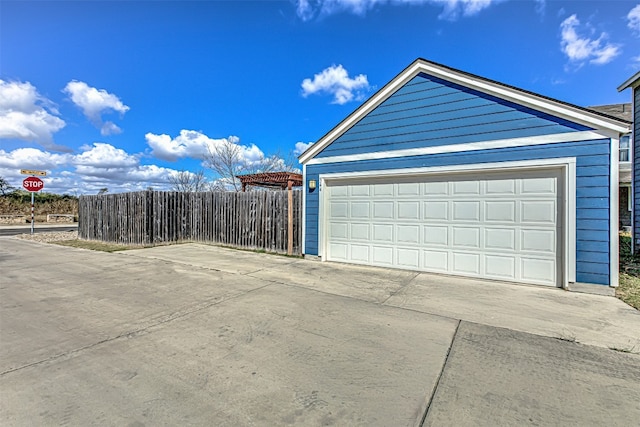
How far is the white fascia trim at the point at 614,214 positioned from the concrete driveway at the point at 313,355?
543 mm

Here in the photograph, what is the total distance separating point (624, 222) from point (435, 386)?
17.1 m

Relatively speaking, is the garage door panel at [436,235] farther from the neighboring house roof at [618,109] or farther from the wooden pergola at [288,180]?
the neighboring house roof at [618,109]

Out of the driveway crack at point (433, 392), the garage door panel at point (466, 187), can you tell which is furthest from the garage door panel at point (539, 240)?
the driveway crack at point (433, 392)

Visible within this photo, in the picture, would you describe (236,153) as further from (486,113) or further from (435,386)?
(435,386)

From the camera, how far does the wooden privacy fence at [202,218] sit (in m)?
8.96

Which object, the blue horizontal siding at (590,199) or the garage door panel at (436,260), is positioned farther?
the garage door panel at (436,260)

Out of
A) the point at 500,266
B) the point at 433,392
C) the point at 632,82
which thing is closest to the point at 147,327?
the point at 433,392


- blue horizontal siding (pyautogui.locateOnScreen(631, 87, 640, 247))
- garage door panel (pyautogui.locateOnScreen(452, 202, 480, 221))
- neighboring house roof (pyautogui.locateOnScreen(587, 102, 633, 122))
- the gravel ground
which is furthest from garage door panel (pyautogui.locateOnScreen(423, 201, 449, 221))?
the gravel ground

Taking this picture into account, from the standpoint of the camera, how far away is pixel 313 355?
2857mm

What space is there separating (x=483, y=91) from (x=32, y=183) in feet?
64.7

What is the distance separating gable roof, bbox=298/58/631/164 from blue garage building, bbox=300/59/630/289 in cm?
2

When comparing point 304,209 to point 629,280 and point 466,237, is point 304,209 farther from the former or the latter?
point 629,280

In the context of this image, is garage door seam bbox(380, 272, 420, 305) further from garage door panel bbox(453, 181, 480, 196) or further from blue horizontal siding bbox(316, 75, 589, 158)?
blue horizontal siding bbox(316, 75, 589, 158)

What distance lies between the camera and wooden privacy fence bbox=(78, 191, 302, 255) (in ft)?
29.4
